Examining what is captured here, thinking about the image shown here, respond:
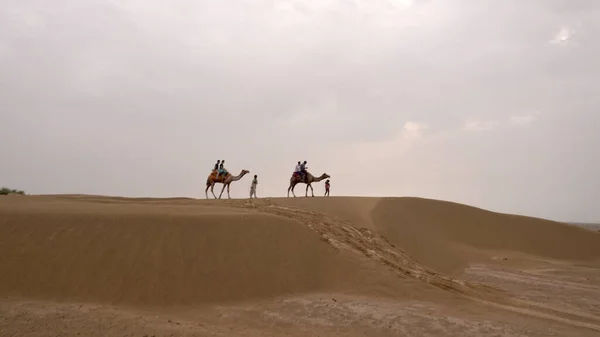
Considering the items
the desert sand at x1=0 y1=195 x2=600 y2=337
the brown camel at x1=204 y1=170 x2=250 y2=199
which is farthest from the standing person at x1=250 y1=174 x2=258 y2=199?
the desert sand at x1=0 y1=195 x2=600 y2=337

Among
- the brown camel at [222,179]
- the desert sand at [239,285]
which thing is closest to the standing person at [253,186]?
the brown camel at [222,179]

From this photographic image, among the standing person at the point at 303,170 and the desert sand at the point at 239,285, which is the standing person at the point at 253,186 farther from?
the desert sand at the point at 239,285

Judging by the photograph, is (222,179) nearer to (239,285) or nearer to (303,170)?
(303,170)

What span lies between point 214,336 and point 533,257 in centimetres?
1764

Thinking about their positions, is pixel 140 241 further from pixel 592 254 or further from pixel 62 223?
pixel 592 254

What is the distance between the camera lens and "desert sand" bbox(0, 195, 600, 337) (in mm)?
7938

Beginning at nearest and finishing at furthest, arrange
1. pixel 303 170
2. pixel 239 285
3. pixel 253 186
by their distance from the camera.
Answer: pixel 239 285 → pixel 253 186 → pixel 303 170

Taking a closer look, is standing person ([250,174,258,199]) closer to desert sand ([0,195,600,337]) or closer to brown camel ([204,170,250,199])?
brown camel ([204,170,250,199])

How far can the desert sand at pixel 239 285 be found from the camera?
7938 millimetres

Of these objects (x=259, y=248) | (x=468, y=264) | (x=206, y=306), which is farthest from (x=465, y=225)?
(x=206, y=306)

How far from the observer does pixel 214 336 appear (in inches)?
281

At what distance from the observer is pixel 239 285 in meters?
10.1

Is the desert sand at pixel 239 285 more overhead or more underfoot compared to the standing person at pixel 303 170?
more underfoot

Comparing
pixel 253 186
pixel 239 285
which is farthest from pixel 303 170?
pixel 239 285
